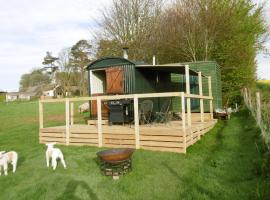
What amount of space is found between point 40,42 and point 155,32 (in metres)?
11.7

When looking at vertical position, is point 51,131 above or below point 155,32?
below

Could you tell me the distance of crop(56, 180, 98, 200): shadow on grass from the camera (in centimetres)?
397

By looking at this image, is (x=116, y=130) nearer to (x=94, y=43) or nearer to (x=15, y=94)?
(x=94, y=43)

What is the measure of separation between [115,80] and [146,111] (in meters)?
1.63

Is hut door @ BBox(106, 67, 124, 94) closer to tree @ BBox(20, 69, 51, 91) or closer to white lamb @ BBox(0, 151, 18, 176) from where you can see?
white lamb @ BBox(0, 151, 18, 176)

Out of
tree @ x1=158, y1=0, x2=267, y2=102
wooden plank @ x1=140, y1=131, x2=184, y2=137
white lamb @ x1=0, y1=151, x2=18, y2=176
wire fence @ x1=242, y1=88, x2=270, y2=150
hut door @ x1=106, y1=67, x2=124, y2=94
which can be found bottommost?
white lamb @ x1=0, y1=151, x2=18, y2=176

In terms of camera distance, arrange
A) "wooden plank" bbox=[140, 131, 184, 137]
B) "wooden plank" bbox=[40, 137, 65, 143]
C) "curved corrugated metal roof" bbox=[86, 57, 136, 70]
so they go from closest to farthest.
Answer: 1. "wooden plank" bbox=[140, 131, 184, 137]
2. "wooden plank" bbox=[40, 137, 65, 143]
3. "curved corrugated metal roof" bbox=[86, 57, 136, 70]

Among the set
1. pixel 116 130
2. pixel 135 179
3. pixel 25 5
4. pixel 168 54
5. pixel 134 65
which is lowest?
pixel 135 179

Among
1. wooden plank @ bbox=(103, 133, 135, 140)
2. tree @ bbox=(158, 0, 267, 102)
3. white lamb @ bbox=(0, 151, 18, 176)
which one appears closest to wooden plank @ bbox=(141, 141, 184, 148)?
wooden plank @ bbox=(103, 133, 135, 140)

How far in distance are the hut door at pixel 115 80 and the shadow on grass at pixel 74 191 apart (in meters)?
4.87

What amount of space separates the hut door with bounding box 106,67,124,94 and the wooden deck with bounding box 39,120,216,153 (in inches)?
82.5

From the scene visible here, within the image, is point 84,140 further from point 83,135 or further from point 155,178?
point 155,178

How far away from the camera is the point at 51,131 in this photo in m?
8.05

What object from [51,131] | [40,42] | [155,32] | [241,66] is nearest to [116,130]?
[51,131]
